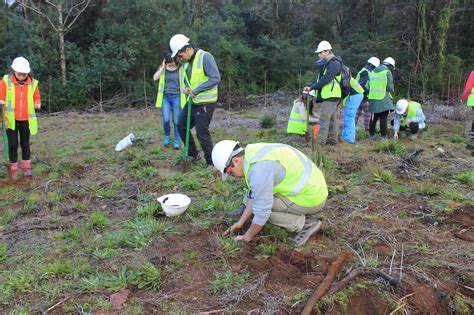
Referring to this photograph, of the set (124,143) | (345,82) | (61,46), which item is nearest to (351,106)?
(345,82)

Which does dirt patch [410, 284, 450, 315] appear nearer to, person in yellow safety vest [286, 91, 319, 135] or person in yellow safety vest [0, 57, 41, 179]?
person in yellow safety vest [286, 91, 319, 135]

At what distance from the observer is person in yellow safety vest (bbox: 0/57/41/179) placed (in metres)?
5.76

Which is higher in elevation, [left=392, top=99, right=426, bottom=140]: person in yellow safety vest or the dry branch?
[left=392, top=99, right=426, bottom=140]: person in yellow safety vest

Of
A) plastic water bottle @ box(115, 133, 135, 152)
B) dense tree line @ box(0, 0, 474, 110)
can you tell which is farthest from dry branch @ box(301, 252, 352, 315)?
dense tree line @ box(0, 0, 474, 110)

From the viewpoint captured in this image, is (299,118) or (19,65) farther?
(299,118)

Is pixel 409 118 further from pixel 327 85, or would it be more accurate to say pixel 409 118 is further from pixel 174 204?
pixel 174 204

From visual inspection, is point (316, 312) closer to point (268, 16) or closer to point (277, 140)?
point (277, 140)

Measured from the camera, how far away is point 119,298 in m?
3.07

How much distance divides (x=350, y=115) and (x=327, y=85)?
3.58 ft

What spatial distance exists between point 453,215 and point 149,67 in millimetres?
15964

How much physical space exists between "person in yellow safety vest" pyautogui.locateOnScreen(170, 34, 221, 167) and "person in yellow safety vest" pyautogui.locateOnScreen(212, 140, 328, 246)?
2239 mm

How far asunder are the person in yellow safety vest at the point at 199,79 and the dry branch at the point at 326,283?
2937 mm

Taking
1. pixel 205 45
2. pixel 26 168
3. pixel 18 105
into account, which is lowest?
pixel 26 168

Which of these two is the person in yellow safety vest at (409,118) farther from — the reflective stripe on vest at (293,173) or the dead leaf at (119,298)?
the dead leaf at (119,298)
